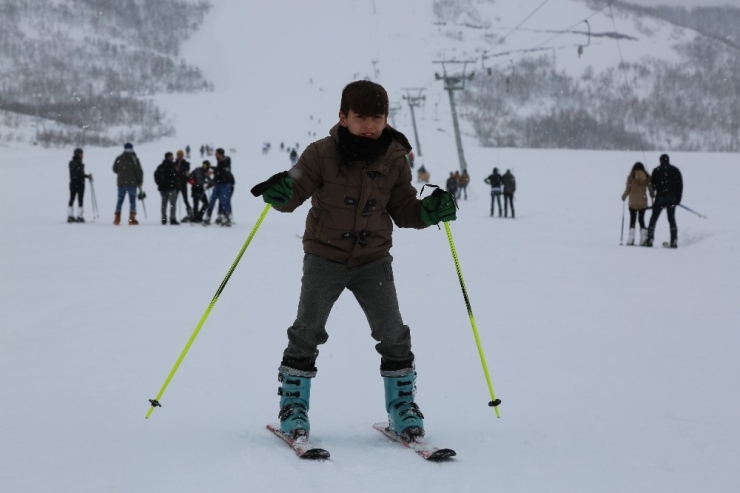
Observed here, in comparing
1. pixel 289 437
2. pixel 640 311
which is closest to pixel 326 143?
pixel 289 437

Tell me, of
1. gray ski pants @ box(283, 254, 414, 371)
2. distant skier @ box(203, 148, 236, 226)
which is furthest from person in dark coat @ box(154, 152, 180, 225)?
gray ski pants @ box(283, 254, 414, 371)

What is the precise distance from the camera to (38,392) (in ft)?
13.9

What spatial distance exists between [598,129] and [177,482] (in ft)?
643

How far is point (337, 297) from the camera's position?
341cm


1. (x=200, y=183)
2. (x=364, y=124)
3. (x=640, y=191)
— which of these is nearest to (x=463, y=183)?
(x=200, y=183)

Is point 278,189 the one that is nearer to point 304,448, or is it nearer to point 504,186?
point 304,448

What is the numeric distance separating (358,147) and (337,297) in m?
0.66

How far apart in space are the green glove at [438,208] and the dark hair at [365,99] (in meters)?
0.43

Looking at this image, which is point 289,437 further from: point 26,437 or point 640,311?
point 640,311

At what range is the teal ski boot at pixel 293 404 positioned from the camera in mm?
3352

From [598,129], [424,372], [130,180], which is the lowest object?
[424,372]

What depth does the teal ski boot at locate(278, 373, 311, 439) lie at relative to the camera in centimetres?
335

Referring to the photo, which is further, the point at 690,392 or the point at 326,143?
the point at 690,392

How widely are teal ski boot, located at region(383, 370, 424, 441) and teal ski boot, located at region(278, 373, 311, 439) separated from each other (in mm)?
381
